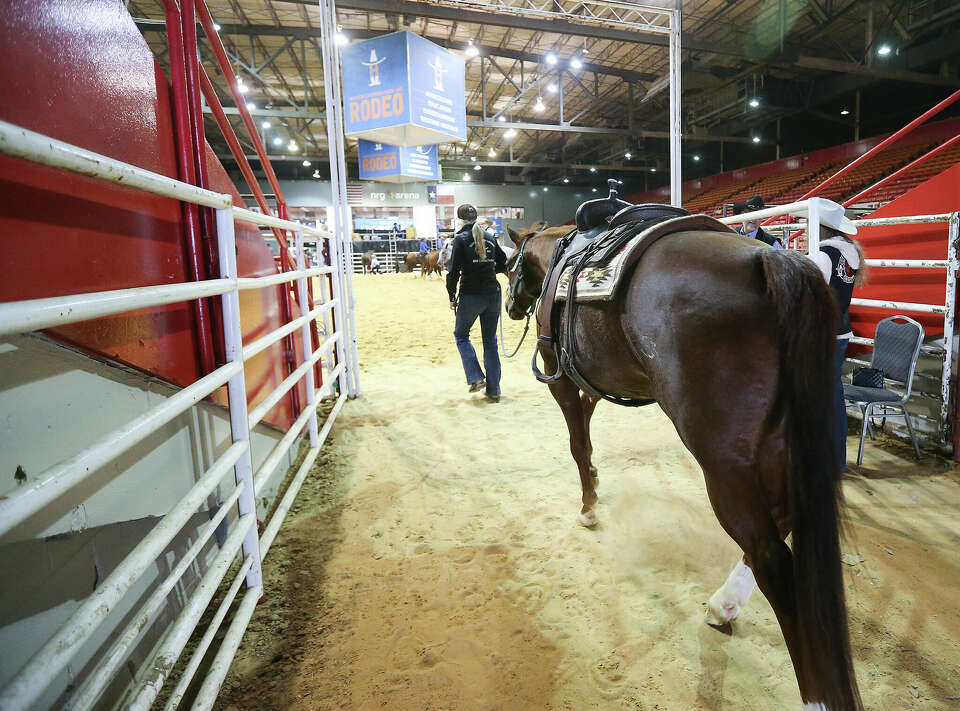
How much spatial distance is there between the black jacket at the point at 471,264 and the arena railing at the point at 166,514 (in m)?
2.42

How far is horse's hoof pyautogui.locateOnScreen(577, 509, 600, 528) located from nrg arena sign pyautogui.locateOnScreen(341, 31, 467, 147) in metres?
7.57

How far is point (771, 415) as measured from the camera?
1.39 m

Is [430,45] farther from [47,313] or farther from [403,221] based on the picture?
[403,221]

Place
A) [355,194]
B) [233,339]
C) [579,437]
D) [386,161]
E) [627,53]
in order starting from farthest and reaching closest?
[355,194]
[627,53]
[386,161]
[579,437]
[233,339]

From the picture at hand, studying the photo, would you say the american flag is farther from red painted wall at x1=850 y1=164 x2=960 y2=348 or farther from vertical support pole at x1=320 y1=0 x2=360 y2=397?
red painted wall at x1=850 y1=164 x2=960 y2=348

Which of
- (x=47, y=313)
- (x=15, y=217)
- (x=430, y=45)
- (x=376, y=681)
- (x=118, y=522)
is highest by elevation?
(x=430, y=45)

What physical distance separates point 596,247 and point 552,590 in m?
1.48

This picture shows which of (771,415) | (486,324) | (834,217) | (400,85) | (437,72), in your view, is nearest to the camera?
(771,415)

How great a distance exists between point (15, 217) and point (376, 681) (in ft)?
5.54

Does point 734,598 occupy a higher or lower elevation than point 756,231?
lower

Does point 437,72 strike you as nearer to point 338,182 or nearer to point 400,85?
point 400,85

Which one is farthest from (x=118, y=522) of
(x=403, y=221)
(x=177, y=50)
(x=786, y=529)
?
(x=403, y=221)

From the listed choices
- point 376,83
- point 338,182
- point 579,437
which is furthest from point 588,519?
point 376,83

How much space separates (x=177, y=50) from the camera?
1.91 m
